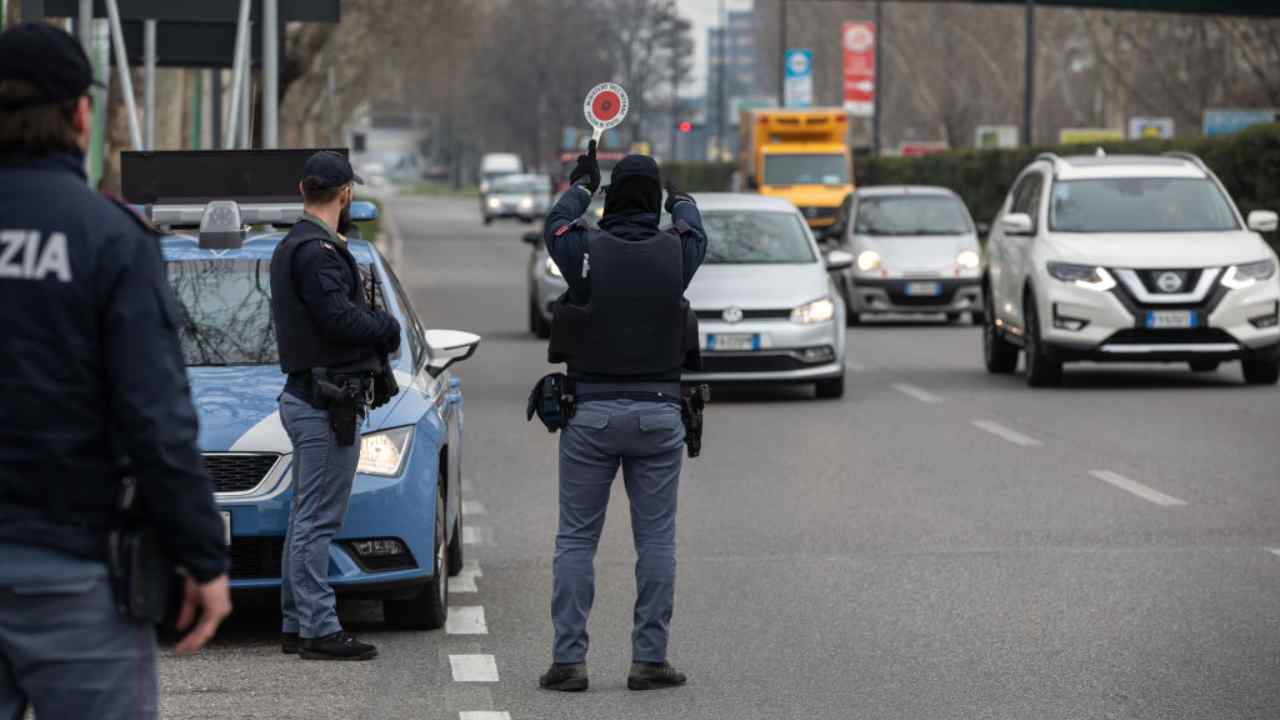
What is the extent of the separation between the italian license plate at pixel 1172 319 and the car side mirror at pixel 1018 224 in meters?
1.41

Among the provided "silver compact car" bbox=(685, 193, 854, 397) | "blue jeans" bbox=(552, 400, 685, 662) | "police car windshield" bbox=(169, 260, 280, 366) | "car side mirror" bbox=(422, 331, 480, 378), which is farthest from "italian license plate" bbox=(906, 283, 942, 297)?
"blue jeans" bbox=(552, 400, 685, 662)

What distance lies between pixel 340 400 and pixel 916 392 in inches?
482

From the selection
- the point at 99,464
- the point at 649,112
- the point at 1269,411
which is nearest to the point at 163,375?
the point at 99,464

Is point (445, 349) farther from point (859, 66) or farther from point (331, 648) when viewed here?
point (859, 66)

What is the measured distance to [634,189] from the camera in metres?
7.69

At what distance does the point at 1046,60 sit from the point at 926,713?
94.2 metres

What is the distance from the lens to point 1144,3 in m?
60.0

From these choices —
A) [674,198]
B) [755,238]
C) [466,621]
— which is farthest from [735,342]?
[674,198]

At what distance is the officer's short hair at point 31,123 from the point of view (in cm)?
410

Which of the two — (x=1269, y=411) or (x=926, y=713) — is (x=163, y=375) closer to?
(x=926, y=713)

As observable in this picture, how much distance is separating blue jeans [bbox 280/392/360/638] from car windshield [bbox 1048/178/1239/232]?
1300 centimetres

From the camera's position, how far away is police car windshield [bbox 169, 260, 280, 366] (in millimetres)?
9422

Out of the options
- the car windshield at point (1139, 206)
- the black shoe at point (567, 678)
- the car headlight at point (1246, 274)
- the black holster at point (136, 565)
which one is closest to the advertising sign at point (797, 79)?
the car windshield at point (1139, 206)

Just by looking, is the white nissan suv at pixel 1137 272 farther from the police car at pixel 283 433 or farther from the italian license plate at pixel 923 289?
the police car at pixel 283 433
